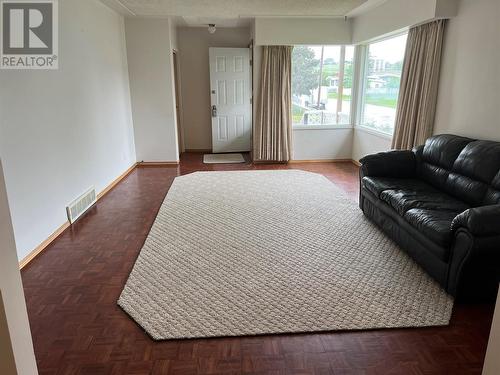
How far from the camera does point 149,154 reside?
21.2 ft

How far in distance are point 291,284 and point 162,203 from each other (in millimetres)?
2311

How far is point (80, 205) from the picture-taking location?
3.95 metres

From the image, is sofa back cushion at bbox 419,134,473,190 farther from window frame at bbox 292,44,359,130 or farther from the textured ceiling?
window frame at bbox 292,44,359,130

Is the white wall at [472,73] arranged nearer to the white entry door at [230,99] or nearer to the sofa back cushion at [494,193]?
the sofa back cushion at [494,193]

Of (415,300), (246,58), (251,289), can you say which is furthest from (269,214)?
(246,58)

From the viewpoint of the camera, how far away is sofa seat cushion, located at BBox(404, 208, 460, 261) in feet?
7.97

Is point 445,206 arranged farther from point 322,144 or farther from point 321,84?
point 321,84

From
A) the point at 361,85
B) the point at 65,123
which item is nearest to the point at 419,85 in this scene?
the point at 361,85

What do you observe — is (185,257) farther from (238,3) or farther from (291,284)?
(238,3)

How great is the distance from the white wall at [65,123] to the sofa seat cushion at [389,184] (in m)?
3.10

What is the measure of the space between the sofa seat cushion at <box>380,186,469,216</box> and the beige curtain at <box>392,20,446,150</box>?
114 cm

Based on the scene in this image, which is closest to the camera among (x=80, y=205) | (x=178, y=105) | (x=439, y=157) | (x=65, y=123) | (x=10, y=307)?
(x=10, y=307)

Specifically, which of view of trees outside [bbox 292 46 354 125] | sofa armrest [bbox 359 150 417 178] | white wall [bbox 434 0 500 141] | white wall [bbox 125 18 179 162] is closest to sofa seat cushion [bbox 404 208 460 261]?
sofa armrest [bbox 359 150 417 178]

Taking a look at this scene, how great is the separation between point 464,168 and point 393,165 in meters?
0.79
